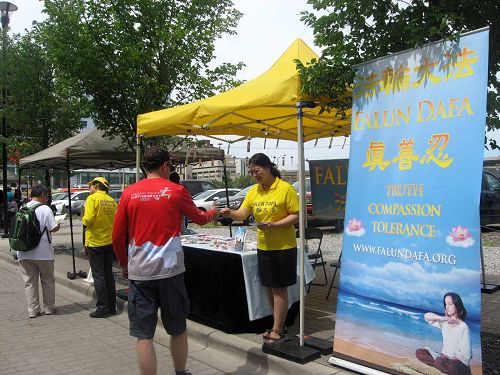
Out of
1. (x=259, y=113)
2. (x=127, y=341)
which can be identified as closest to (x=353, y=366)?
(x=127, y=341)

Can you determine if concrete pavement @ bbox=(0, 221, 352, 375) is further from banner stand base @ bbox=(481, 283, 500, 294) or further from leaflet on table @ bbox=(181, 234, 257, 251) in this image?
banner stand base @ bbox=(481, 283, 500, 294)

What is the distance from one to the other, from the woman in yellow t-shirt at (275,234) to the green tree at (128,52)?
4.42 meters

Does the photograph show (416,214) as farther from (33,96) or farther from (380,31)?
(33,96)

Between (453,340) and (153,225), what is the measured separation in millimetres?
2238

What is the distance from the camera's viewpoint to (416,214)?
3.43m

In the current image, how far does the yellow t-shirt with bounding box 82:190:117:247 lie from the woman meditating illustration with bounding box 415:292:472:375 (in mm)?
4381

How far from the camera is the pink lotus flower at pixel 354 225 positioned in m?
3.85

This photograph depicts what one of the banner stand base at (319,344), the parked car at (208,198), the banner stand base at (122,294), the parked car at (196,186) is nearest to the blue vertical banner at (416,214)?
the banner stand base at (319,344)

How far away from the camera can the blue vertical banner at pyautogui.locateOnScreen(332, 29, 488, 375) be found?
10.3 feet

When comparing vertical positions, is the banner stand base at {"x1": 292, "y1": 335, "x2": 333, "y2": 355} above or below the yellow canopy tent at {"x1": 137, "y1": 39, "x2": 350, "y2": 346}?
below

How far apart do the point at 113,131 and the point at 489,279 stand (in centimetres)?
692

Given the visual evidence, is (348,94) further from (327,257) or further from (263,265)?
(327,257)

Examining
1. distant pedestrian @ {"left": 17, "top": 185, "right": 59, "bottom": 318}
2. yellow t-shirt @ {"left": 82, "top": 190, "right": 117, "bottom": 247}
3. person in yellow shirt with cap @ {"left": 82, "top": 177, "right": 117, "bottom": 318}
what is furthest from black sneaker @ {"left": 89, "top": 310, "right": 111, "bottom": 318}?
yellow t-shirt @ {"left": 82, "top": 190, "right": 117, "bottom": 247}

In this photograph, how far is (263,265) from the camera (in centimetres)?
450
